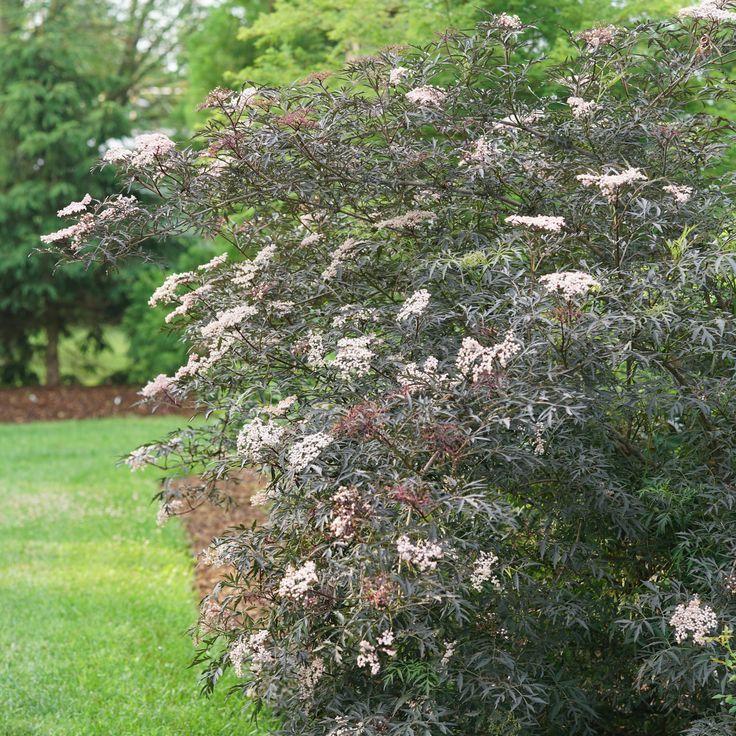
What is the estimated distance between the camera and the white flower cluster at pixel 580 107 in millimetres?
3016

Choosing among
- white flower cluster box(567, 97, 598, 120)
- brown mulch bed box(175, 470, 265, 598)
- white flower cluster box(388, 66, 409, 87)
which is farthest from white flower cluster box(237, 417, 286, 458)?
brown mulch bed box(175, 470, 265, 598)

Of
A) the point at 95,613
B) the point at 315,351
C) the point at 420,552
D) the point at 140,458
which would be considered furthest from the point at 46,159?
the point at 420,552

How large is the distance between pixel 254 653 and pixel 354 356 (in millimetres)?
926

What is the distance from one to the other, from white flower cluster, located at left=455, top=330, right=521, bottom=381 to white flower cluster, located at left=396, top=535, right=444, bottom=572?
1.51ft

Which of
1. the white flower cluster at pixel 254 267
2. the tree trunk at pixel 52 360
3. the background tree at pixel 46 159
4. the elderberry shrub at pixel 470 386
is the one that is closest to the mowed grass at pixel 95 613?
the elderberry shrub at pixel 470 386

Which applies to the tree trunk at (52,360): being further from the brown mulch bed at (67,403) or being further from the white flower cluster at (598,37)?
the white flower cluster at (598,37)

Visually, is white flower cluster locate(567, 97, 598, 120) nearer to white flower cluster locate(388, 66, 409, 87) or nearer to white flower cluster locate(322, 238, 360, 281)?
white flower cluster locate(388, 66, 409, 87)

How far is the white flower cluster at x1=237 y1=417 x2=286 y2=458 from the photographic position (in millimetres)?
2680

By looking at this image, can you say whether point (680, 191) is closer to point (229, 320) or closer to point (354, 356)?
point (354, 356)

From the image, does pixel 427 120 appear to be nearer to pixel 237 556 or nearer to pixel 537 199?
pixel 537 199

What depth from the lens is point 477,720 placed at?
2.88 m

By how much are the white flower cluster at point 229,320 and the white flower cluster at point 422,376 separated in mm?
634

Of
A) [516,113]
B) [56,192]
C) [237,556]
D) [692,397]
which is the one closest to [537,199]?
[516,113]

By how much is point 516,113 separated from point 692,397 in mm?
1180
